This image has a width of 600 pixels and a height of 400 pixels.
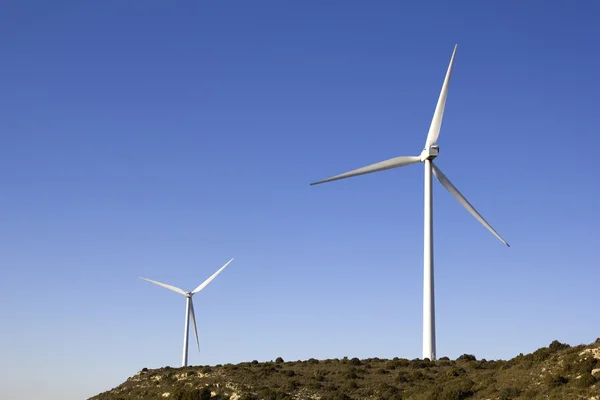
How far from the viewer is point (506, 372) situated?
67312mm

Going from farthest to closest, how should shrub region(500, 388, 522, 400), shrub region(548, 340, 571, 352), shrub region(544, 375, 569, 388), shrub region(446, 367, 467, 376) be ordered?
shrub region(446, 367, 467, 376), shrub region(548, 340, 571, 352), shrub region(500, 388, 522, 400), shrub region(544, 375, 569, 388)

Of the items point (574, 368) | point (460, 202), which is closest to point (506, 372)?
point (574, 368)

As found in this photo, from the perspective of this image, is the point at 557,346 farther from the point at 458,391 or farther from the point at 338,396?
the point at 338,396

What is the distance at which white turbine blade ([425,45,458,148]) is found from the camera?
88312 millimetres

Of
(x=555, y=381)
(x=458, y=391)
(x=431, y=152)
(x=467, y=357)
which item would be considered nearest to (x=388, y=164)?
(x=431, y=152)

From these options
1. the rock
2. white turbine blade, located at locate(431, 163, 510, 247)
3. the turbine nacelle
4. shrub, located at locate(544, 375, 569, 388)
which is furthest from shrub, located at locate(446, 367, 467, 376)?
the turbine nacelle

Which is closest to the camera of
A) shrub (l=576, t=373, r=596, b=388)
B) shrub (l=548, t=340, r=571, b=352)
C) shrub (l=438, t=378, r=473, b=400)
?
shrub (l=576, t=373, r=596, b=388)

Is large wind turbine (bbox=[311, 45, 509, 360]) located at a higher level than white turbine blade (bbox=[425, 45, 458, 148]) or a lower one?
lower

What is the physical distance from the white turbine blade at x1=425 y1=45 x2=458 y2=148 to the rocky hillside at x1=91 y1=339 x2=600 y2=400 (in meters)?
26.6

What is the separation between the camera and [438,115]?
8844 cm

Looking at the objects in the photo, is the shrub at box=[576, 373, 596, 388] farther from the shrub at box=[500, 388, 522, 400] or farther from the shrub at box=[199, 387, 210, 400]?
the shrub at box=[199, 387, 210, 400]

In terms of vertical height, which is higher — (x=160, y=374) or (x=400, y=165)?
(x=400, y=165)

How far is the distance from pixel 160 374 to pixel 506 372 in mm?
49003

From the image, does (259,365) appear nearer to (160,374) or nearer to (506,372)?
(160,374)
